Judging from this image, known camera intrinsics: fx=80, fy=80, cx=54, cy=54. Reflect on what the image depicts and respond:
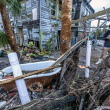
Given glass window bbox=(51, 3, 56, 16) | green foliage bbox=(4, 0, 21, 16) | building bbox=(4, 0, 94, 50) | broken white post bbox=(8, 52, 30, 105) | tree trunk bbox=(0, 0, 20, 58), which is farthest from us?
glass window bbox=(51, 3, 56, 16)

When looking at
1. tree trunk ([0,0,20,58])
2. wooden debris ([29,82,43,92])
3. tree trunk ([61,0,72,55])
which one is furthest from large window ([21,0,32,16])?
wooden debris ([29,82,43,92])

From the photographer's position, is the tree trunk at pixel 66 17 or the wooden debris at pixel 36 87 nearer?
the tree trunk at pixel 66 17

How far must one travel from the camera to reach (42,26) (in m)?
6.49

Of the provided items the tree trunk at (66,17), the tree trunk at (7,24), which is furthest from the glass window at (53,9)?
the tree trunk at (66,17)

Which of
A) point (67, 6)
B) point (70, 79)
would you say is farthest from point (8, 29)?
point (70, 79)

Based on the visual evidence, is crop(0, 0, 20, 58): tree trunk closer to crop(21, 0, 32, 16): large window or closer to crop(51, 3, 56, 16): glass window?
crop(21, 0, 32, 16): large window

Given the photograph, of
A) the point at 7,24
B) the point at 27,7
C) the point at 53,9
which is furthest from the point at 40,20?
the point at 7,24

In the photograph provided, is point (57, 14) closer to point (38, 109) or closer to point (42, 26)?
point (42, 26)

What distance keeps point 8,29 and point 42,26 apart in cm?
353

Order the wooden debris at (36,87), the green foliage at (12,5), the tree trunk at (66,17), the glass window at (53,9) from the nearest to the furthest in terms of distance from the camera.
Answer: the tree trunk at (66,17) < the wooden debris at (36,87) < the green foliage at (12,5) < the glass window at (53,9)

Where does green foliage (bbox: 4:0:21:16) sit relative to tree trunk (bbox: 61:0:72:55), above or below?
above

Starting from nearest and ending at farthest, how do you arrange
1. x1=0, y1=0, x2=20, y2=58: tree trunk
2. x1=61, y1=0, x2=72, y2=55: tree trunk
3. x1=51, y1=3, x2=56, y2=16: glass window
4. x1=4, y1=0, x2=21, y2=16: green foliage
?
1. x1=61, y1=0, x2=72, y2=55: tree trunk
2. x1=4, y1=0, x2=21, y2=16: green foliage
3. x1=0, y1=0, x2=20, y2=58: tree trunk
4. x1=51, y1=3, x2=56, y2=16: glass window

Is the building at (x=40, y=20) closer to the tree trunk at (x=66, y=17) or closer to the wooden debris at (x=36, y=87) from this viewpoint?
the tree trunk at (x=66, y=17)

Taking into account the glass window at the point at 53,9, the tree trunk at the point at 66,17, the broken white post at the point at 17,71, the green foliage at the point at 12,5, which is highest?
the glass window at the point at 53,9
